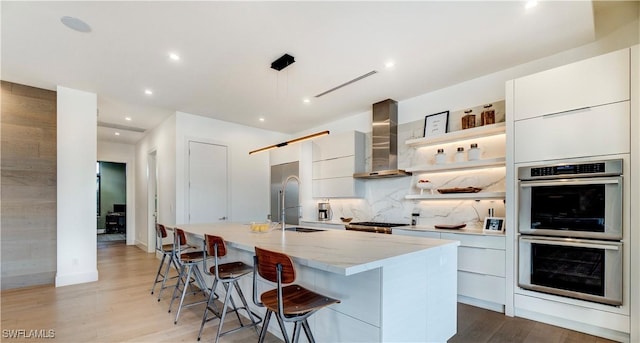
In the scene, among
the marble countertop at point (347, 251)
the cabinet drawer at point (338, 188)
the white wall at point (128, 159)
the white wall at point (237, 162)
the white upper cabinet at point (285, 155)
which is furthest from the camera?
the white wall at point (128, 159)

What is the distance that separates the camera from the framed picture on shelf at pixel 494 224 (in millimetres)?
3165

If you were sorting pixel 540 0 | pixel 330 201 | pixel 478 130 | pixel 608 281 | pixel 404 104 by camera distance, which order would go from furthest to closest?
pixel 330 201 → pixel 404 104 → pixel 478 130 → pixel 608 281 → pixel 540 0

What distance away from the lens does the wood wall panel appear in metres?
3.80

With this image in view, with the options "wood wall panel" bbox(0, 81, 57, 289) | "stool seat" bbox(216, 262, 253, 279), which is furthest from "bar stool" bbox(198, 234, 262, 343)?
"wood wall panel" bbox(0, 81, 57, 289)

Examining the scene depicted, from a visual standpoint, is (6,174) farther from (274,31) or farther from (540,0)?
(540,0)

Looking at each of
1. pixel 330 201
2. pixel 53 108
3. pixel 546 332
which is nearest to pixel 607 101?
pixel 546 332

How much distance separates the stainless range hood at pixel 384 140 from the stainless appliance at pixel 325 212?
123 centimetres

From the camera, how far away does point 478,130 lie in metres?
3.38

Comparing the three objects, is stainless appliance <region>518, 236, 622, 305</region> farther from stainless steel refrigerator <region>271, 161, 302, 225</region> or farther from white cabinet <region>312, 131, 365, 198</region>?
stainless steel refrigerator <region>271, 161, 302, 225</region>

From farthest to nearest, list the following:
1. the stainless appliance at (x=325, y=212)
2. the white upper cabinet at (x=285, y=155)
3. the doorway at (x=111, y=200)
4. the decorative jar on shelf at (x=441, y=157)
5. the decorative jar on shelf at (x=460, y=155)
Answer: the doorway at (x=111, y=200) → the white upper cabinet at (x=285, y=155) → the stainless appliance at (x=325, y=212) → the decorative jar on shelf at (x=441, y=157) → the decorative jar on shelf at (x=460, y=155)

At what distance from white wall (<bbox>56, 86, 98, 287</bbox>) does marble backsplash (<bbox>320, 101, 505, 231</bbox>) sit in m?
3.95

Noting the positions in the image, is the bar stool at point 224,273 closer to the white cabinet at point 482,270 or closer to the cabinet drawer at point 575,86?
the white cabinet at point 482,270

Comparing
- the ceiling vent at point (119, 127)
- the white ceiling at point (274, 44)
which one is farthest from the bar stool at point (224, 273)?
the ceiling vent at point (119, 127)

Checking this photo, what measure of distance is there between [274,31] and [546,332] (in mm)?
3644
